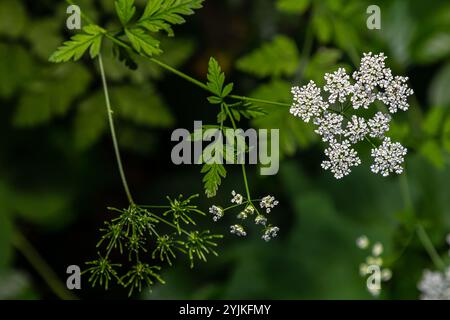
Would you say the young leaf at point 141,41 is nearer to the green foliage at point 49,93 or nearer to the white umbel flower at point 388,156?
the white umbel flower at point 388,156

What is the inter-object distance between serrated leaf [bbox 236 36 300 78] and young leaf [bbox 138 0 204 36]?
2.57 ft

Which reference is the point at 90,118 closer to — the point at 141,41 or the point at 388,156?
the point at 141,41

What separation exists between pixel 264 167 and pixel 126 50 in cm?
67

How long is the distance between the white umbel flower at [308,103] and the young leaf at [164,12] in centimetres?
30

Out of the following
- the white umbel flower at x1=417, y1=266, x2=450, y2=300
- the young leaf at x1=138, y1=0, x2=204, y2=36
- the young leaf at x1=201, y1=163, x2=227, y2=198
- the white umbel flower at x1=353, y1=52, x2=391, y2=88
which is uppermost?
the young leaf at x1=138, y1=0, x2=204, y2=36

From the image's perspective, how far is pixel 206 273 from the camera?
2.55m

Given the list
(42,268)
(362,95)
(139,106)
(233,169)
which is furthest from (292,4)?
(42,268)

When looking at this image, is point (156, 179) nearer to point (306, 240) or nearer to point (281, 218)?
point (281, 218)

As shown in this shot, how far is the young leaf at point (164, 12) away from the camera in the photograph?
128cm

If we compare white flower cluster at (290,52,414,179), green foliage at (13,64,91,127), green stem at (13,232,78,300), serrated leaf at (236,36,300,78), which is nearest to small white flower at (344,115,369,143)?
white flower cluster at (290,52,414,179)

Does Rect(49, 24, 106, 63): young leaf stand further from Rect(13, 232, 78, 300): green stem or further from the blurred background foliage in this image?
Rect(13, 232, 78, 300): green stem

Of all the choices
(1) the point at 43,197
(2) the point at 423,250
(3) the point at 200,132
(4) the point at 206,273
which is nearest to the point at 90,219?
(1) the point at 43,197

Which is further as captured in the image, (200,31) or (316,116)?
(200,31)

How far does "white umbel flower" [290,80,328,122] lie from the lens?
1.21 metres
